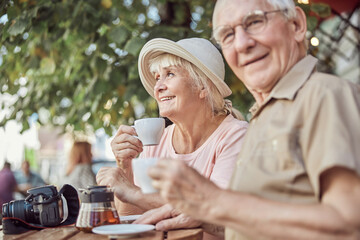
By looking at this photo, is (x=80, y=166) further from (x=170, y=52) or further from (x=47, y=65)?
(x=170, y=52)

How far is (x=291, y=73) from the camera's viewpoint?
4.42 feet

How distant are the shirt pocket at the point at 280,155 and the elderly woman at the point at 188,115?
0.94 m

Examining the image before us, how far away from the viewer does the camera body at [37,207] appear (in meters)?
1.94

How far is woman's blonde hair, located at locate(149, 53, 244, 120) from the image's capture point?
245 cm

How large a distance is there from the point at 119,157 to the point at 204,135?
561mm

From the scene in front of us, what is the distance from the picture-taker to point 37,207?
1972mm

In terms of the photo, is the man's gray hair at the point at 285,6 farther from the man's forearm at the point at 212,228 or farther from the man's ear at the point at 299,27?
the man's forearm at the point at 212,228

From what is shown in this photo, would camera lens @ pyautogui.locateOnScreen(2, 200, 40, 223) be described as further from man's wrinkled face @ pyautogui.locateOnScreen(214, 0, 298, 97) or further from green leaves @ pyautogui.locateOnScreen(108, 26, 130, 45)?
green leaves @ pyautogui.locateOnScreen(108, 26, 130, 45)

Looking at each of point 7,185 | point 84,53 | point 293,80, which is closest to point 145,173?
point 293,80

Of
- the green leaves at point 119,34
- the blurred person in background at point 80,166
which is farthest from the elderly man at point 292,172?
the blurred person in background at point 80,166

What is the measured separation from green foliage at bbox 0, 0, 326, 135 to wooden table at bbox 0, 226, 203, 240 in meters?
1.91

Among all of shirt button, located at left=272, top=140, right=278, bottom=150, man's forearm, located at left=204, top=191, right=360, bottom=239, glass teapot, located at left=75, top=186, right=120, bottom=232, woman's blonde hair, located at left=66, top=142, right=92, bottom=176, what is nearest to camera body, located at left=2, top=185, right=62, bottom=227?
glass teapot, located at left=75, top=186, right=120, bottom=232

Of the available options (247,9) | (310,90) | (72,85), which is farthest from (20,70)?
(310,90)

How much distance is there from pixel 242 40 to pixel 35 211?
1.29m
